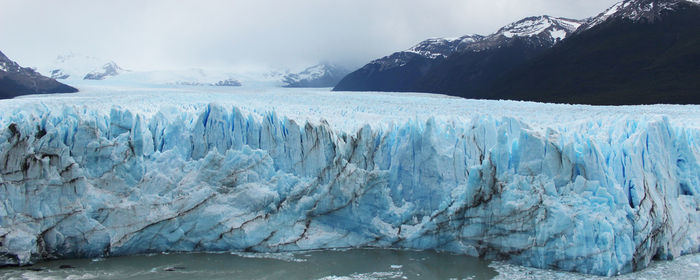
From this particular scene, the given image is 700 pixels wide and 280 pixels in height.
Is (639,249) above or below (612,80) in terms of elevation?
below

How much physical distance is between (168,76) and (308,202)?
47.4 m

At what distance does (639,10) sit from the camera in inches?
1329

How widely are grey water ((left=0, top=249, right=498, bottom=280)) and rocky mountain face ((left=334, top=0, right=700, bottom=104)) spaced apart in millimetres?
18238

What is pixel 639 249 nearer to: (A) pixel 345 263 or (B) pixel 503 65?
(A) pixel 345 263

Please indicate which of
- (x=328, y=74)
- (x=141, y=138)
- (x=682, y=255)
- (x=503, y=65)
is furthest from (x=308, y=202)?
(x=328, y=74)

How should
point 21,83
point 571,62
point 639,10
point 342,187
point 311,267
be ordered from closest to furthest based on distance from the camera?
point 311,267 < point 342,187 < point 21,83 < point 571,62 < point 639,10

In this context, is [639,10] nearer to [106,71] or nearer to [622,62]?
[622,62]

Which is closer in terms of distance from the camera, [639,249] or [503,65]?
[639,249]

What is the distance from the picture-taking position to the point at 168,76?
55.1 meters

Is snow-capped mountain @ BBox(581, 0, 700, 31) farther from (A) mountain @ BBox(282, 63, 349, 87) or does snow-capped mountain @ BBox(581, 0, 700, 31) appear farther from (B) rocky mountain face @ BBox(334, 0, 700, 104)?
(A) mountain @ BBox(282, 63, 349, 87)

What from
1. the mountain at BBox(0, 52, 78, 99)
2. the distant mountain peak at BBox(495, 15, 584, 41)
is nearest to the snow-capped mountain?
the distant mountain peak at BBox(495, 15, 584, 41)

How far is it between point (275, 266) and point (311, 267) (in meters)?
0.58

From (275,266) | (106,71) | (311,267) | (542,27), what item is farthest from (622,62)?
(106,71)

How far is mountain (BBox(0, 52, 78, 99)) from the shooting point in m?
25.3
